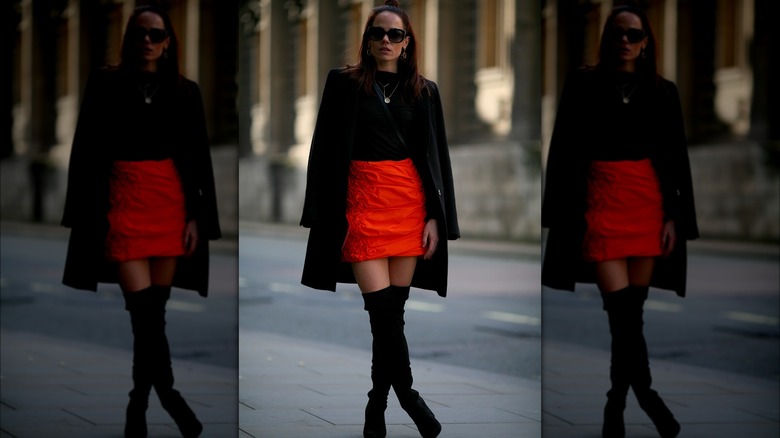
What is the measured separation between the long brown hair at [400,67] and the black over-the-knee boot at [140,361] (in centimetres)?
114

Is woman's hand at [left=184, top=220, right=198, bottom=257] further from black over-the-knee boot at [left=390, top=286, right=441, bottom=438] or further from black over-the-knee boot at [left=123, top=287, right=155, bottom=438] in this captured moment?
black over-the-knee boot at [left=390, top=286, right=441, bottom=438]

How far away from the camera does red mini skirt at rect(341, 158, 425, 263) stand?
495 cm

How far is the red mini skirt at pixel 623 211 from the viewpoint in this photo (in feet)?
16.4

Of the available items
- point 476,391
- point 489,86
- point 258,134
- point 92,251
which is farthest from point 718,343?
point 258,134

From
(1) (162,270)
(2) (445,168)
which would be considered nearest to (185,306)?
(1) (162,270)

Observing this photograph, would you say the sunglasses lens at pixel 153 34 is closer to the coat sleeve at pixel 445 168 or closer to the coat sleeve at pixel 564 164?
the coat sleeve at pixel 445 168

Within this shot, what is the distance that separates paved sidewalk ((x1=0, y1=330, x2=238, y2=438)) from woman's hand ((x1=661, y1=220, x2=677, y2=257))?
1.74 m

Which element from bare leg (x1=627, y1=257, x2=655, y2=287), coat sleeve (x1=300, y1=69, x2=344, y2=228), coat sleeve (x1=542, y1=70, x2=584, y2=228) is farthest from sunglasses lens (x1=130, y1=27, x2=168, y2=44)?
bare leg (x1=627, y1=257, x2=655, y2=287)

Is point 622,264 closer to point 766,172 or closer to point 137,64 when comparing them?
point 137,64

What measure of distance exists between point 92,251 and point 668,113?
226cm

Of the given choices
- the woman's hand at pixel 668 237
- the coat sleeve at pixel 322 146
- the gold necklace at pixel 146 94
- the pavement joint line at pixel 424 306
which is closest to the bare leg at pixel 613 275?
the woman's hand at pixel 668 237

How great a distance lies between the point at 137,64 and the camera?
476 cm

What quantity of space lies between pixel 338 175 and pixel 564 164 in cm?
88

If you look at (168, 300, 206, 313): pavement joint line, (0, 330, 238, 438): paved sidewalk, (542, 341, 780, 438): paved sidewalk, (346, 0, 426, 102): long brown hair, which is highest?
(346, 0, 426, 102): long brown hair
